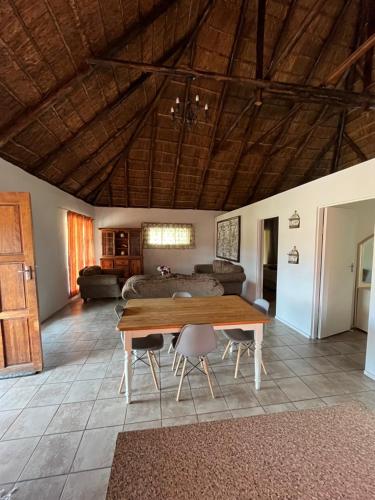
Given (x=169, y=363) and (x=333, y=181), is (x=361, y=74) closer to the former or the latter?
(x=333, y=181)

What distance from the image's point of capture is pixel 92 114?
3.66 meters

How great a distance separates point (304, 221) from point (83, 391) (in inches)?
149

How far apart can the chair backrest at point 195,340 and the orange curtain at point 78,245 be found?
465cm

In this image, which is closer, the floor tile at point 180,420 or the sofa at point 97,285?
the floor tile at point 180,420

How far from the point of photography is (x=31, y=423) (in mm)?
1904

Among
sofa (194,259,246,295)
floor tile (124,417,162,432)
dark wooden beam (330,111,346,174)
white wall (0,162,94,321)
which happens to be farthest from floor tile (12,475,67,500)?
dark wooden beam (330,111,346,174)

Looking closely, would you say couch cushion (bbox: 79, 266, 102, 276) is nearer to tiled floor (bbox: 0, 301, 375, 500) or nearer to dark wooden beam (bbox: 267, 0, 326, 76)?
tiled floor (bbox: 0, 301, 375, 500)

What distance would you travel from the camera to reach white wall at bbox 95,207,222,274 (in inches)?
312

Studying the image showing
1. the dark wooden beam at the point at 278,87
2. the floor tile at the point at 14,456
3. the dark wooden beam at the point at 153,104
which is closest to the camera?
the floor tile at the point at 14,456

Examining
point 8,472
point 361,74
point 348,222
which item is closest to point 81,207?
point 8,472

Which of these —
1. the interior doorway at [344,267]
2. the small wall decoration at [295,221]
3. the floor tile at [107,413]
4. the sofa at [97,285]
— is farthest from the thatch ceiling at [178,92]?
the floor tile at [107,413]

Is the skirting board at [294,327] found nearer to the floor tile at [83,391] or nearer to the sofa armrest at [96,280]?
the floor tile at [83,391]

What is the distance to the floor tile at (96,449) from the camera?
5.07ft

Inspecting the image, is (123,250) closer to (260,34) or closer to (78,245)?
(78,245)
